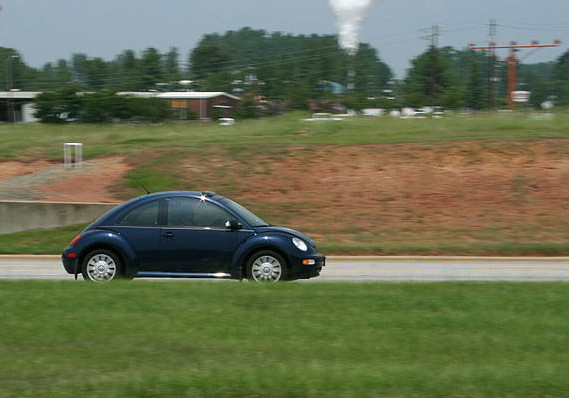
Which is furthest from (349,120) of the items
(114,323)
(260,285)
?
(114,323)

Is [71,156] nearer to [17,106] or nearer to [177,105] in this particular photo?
[177,105]

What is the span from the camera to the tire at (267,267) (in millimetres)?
13055

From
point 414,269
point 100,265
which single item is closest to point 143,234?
point 100,265

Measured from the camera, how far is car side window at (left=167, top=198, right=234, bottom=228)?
13258mm

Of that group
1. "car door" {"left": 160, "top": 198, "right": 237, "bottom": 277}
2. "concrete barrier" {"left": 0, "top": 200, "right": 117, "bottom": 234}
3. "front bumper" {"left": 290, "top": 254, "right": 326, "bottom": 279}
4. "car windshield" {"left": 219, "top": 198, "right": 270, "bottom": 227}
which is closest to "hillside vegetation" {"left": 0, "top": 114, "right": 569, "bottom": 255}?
"concrete barrier" {"left": 0, "top": 200, "right": 117, "bottom": 234}

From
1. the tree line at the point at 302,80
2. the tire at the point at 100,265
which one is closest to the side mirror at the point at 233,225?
the tire at the point at 100,265

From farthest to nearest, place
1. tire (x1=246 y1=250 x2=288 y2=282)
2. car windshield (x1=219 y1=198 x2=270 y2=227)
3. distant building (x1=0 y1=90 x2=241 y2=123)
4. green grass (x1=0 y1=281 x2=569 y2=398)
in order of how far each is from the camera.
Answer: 1. distant building (x1=0 y1=90 x2=241 y2=123)
2. car windshield (x1=219 y1=198 x2=270 y2=227)
3. tire (x1=246 y1=250 x2=288 y2=282)
4. green grass (x1=0 y1=281 x2=569 y2=398)

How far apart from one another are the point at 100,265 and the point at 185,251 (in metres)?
1.26

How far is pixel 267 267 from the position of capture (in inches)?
516

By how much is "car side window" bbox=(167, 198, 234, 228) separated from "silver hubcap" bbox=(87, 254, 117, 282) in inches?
40.1

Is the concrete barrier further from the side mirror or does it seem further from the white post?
the side mirror

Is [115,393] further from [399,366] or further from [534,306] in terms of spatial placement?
[534,306]

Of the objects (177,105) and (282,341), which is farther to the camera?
(177,105)

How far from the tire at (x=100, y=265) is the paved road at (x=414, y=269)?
202 cm
